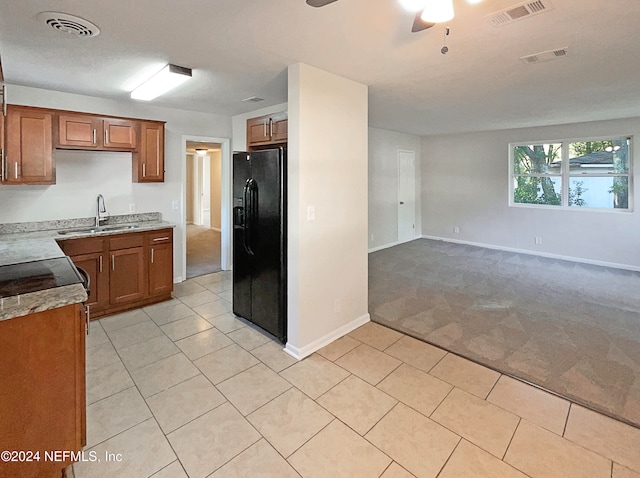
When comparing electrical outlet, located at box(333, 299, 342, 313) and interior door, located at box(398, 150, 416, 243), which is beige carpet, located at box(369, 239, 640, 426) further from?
interior door, located at box(398, 150, 416, 243)

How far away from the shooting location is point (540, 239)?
256 inches

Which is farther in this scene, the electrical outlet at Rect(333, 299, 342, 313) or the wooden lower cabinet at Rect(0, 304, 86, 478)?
the electrical outlet at Rect(333, 299, 342, 313)

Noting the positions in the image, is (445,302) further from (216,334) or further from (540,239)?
(540,239)

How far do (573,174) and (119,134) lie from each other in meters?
7.25

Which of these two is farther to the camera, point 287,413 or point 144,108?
point 144,108

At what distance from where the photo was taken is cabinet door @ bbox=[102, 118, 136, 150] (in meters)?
3.84

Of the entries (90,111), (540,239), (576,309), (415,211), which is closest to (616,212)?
(540,239)

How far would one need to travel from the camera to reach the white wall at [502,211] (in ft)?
18.5

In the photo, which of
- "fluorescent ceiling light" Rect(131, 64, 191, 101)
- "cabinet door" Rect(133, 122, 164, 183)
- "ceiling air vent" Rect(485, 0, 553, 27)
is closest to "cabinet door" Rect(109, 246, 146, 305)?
"cabinet door" Rect(133, 122, 164, 183)

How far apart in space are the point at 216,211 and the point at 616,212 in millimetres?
9334

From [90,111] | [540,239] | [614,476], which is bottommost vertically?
[614,476]

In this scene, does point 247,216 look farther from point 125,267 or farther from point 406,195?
point 406,195

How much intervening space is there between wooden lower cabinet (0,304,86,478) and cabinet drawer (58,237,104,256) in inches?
80.7

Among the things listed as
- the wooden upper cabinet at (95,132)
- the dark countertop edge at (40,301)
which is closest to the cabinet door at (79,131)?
the wooden upper cabinet at (95,132)
